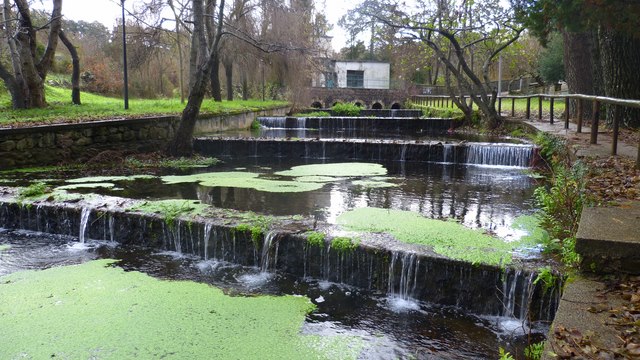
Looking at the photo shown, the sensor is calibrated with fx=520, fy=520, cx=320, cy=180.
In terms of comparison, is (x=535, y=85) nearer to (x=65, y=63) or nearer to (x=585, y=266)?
(x=65, y=63)

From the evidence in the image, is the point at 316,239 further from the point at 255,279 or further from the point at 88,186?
the point at 88,186

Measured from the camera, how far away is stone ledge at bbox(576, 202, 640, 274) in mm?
2939

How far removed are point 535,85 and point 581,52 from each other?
2173 centimetres

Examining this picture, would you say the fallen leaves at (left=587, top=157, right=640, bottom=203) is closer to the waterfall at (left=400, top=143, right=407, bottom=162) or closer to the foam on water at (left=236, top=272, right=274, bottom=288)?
the foam on water at (left=236, top=272, right=274, bottom=288)

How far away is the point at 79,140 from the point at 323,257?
6.93m

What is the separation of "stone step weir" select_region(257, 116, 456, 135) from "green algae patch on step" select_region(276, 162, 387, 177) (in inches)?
307

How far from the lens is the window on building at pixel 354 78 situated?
47.2m

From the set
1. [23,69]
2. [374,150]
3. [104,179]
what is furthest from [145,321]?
[23,69]

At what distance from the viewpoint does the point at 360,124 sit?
19.3 meters

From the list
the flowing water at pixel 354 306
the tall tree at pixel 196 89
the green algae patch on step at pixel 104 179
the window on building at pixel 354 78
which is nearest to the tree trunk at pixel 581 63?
the tall tree at pixel 196 89

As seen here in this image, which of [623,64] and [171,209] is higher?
[623,64]

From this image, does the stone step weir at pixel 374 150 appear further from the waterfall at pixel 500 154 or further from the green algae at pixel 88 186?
the green algae at pixel 88 186

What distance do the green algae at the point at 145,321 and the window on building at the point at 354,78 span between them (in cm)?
4404

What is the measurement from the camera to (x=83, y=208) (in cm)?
584
